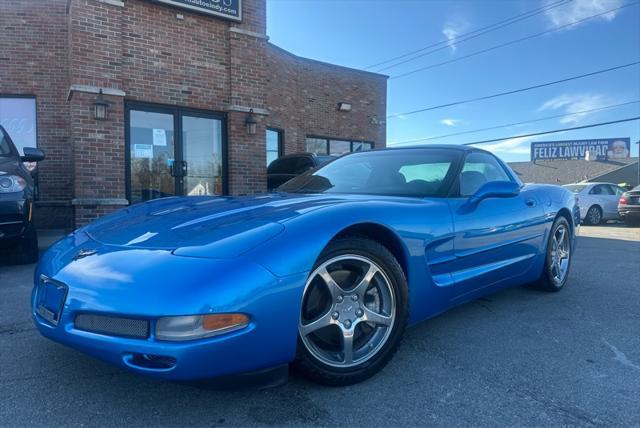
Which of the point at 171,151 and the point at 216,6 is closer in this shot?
the point at 171,151

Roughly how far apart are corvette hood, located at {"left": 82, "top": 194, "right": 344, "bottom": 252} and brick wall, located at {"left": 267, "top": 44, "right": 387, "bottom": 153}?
913 centimetres

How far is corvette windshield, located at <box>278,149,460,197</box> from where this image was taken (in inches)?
117

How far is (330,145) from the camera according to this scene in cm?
1380

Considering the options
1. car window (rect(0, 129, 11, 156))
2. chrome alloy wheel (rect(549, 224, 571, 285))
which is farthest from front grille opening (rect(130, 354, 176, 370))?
car window (rect(0, 129, 11, 156))

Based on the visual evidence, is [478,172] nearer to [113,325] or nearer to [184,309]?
[184,309]

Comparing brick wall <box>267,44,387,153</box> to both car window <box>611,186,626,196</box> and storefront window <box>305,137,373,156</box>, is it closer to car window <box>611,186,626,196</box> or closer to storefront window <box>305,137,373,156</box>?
storefront window <box>305,137,373,156</box>

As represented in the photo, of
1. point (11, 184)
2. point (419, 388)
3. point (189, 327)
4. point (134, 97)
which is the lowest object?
point (419, 388)

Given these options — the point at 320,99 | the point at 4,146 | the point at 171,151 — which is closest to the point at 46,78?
the point at 171,151

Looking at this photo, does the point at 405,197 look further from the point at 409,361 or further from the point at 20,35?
the point at 20,35

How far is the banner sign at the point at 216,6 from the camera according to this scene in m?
7.61

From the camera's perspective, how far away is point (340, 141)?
1401 cm

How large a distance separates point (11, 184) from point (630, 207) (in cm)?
1514

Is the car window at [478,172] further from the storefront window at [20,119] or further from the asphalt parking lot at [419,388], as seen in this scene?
the storefront window at [20,119]

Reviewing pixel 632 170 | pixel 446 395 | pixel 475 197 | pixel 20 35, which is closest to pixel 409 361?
pixel 446 395
